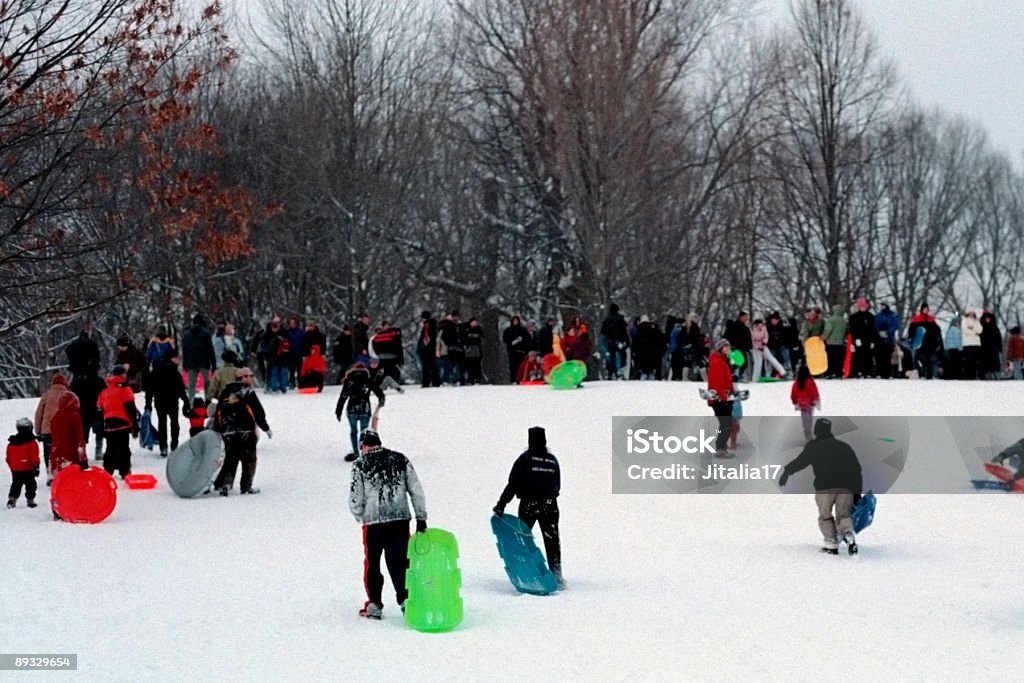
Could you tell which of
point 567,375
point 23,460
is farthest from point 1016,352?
point 23,460

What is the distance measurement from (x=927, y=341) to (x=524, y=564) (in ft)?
71.1

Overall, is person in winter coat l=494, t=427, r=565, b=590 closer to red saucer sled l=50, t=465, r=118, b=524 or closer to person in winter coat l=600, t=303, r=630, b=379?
red saucer sled l=50, t=465, r=118, b=524

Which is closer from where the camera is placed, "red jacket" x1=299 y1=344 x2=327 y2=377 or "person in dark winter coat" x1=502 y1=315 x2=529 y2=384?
"red jacket" x1=299 y1=344 x2=327 y2=377

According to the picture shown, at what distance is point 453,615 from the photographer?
39.1 feet

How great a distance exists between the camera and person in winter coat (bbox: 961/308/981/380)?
3238cm

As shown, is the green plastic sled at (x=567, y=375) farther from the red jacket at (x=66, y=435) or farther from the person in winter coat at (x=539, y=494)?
the person in winter coat at (x=539, y=494)

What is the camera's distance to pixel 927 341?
1298 inches

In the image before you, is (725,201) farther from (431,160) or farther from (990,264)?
(990,264)

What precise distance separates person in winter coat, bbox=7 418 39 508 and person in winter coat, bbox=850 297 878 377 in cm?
1903

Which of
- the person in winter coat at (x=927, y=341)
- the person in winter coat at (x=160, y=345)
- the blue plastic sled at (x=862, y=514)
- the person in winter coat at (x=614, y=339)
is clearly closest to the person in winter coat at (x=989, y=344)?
the person in winter coat at (x=927, y=341)

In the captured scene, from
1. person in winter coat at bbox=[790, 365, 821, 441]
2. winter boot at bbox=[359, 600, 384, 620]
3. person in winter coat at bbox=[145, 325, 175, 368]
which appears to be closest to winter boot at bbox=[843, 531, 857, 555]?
winter boot at bbox=[359, 600, 384, 620]

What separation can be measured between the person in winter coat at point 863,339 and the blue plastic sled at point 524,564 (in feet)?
63.4

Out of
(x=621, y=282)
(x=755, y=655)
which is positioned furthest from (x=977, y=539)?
(x=621, y=282)

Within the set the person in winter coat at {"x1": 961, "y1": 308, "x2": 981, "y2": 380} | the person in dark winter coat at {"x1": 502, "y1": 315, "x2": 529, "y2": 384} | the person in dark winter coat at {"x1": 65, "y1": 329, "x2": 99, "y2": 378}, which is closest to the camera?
the person in dark winter coat at {"x1": 65, "y1": 329, "x2": 99, "y2": 378}
